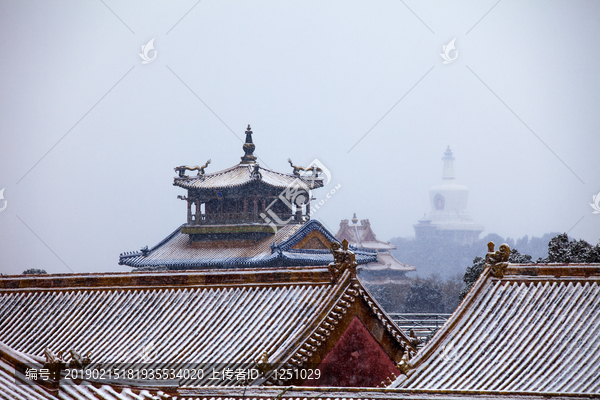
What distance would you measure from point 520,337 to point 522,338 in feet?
0.22

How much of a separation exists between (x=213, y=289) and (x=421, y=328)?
17.8 metres

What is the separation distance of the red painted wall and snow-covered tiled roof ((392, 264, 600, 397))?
1534mm

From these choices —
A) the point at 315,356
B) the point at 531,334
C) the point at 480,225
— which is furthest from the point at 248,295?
the point at 480,225

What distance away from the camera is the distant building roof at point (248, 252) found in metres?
32.4

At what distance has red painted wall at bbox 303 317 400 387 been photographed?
52.5ft

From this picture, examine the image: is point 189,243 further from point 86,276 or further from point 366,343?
point 366,343

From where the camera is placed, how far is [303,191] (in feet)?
124

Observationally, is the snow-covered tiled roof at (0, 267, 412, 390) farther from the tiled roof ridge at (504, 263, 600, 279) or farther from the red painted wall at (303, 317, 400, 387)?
the tiled roof ridge at (504, 263, 600, 279)

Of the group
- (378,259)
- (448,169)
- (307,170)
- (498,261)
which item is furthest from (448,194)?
(498,261)

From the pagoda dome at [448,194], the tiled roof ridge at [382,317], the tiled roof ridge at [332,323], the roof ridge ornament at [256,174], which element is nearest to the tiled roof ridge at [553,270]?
the tiled roof ridge at [382,317]

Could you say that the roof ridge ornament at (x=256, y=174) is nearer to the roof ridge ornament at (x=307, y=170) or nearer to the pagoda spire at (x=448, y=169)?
the roof ridge ornament at (x=307, y=170)

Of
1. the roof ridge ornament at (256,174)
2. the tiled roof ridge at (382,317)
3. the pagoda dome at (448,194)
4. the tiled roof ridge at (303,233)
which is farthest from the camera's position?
the pagoda dome at (448,194)

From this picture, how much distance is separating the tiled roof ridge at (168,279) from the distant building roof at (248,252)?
1393 centimetres

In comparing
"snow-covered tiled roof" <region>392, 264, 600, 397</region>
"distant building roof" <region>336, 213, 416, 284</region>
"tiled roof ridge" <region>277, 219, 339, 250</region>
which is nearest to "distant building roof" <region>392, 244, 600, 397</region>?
"snow-covered tiled roof" <region>392, 264, 600, 397</region>
